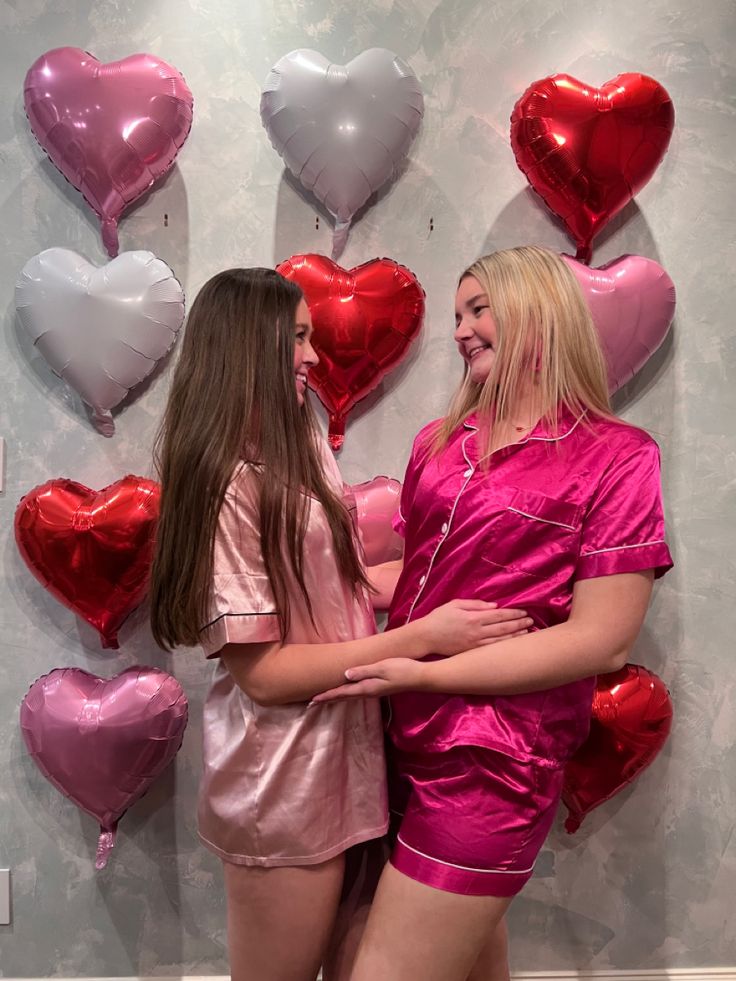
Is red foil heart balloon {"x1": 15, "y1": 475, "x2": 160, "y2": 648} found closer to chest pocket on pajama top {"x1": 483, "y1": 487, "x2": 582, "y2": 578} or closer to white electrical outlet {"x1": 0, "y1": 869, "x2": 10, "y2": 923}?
white electrical outlet {"x1": 0, "y1": 869, "x2": 10, "y2": 923}

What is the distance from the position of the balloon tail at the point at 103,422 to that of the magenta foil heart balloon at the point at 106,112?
1.69ft

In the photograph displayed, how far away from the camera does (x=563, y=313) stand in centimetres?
160

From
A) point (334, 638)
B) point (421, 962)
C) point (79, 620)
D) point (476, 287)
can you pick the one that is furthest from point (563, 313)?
point (79, 620)

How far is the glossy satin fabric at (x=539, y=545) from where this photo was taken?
147 cm

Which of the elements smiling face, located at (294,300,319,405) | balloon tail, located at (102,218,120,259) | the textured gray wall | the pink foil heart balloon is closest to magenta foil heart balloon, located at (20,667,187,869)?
the textured gray wall

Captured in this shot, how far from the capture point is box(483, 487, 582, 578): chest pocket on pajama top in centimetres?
150

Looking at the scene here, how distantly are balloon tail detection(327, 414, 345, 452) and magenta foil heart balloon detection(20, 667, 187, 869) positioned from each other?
675 millimetres

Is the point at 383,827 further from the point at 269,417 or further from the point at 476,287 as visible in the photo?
the point at 476,287

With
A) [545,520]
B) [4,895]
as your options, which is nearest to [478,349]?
[545,520]

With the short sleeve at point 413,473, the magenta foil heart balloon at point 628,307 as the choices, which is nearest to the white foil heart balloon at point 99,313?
the short sleeve at point 413,473

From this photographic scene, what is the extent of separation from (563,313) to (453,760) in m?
0.77

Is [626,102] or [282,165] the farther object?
[282,165]

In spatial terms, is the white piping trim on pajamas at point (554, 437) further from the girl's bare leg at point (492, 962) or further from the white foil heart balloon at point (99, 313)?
the white foil heart balloon at point (99, 313)

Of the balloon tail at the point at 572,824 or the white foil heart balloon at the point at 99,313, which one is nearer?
the white foil heart balloon at the point at 99,313
